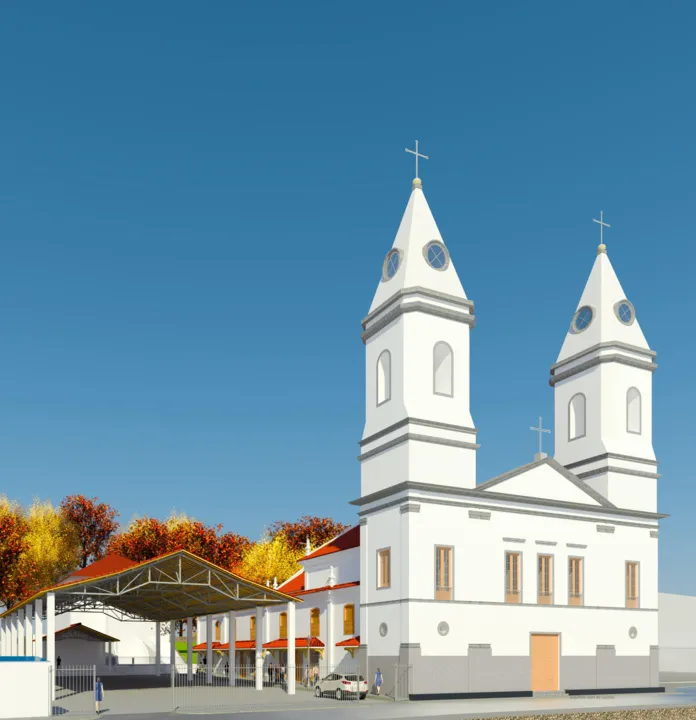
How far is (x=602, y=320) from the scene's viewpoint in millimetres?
50719

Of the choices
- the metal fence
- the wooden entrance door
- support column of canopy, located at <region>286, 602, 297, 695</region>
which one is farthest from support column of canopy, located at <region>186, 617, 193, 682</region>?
the wooden entrance door

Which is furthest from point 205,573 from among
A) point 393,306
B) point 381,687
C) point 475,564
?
point 393,306

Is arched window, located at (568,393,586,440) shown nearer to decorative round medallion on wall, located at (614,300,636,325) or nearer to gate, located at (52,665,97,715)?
decorative round medallion on wall, located at (614,300,636,325)

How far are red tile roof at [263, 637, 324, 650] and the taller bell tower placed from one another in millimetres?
10737

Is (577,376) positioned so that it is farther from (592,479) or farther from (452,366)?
(452,366)

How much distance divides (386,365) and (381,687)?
1427 cm

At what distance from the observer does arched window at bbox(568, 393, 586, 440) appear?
51.2 metres

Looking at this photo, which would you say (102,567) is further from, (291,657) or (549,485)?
(549,485)

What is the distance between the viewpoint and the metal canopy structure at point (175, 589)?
1529 inches

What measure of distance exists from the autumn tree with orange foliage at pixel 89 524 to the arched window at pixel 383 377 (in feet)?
181

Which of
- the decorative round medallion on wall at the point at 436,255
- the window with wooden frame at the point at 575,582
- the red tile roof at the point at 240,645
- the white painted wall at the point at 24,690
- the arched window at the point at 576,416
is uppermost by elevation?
the decorative round medallion on wall at the point at 436,255

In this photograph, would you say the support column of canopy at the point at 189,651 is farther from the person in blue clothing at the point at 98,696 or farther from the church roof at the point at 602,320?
the church roof at the point at 602,320

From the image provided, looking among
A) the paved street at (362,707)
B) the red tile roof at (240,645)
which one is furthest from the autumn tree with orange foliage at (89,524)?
the paved street at (362,707)

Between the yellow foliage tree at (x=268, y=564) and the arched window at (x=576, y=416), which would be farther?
the yellow foliage tree at (x=268, y=564)
